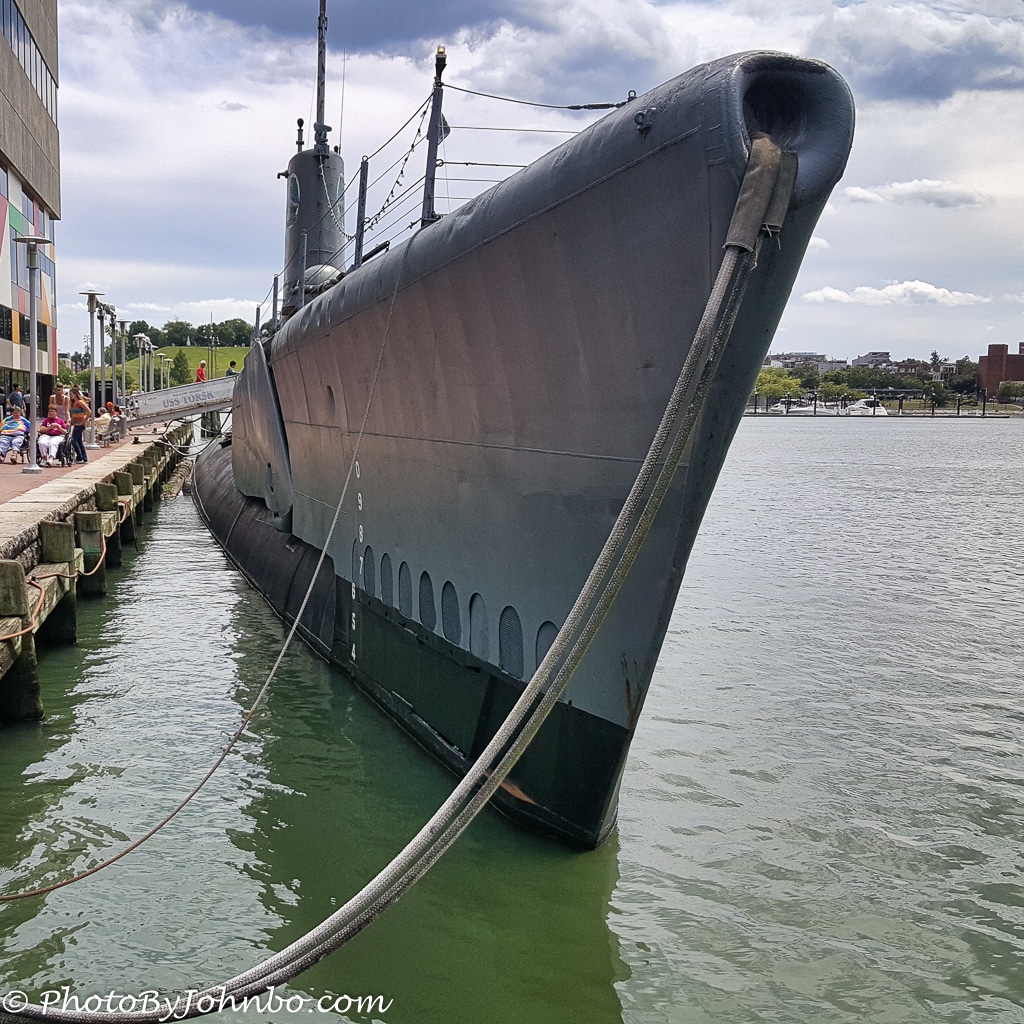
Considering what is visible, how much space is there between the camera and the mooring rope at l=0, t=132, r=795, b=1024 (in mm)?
3686

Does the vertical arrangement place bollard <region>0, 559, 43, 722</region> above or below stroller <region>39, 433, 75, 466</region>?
below

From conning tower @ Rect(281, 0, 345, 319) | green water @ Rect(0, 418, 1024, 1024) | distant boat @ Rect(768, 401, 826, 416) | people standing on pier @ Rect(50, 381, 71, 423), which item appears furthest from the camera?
distant boat @ Rect(768, 401, 826, 416)

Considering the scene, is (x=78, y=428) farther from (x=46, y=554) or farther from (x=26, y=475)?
(x=46, y=554)

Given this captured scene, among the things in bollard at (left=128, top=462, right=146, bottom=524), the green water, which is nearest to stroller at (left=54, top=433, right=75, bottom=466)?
bollard at (left=128, top=462, right=146, bottom=524)

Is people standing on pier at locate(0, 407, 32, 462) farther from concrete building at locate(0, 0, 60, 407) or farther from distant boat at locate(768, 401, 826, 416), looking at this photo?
distant boat at locate(768, 401, 826, 416)

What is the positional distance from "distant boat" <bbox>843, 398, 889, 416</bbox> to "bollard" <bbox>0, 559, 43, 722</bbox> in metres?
162

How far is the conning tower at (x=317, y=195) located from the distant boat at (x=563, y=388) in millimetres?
6133

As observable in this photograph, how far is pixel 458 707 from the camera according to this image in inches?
267

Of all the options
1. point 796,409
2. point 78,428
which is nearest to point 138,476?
point 78,428

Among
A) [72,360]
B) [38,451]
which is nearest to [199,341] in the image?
[72,360]

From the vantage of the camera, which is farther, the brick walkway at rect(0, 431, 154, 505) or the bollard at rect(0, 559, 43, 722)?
the brick walkway at rect(0, 431, 154, 505)

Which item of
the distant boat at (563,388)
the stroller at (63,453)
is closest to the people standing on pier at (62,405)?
the stroller at (63,453)

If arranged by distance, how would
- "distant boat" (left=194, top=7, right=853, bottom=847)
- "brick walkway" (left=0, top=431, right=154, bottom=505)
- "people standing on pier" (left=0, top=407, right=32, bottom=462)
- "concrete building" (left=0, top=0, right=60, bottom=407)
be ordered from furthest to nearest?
1. "concrete building" (left=0, top=0, right=60, bottom=407)
2. "people standing on pier" (left=0, top=407, right=32, bottom=462)
3. "brick walkway" (left=0, top=431, right=154, bottom=505)
4. "distant boat" (left=194, top=7, right=853, bottom=847)

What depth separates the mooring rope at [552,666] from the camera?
3686mm
